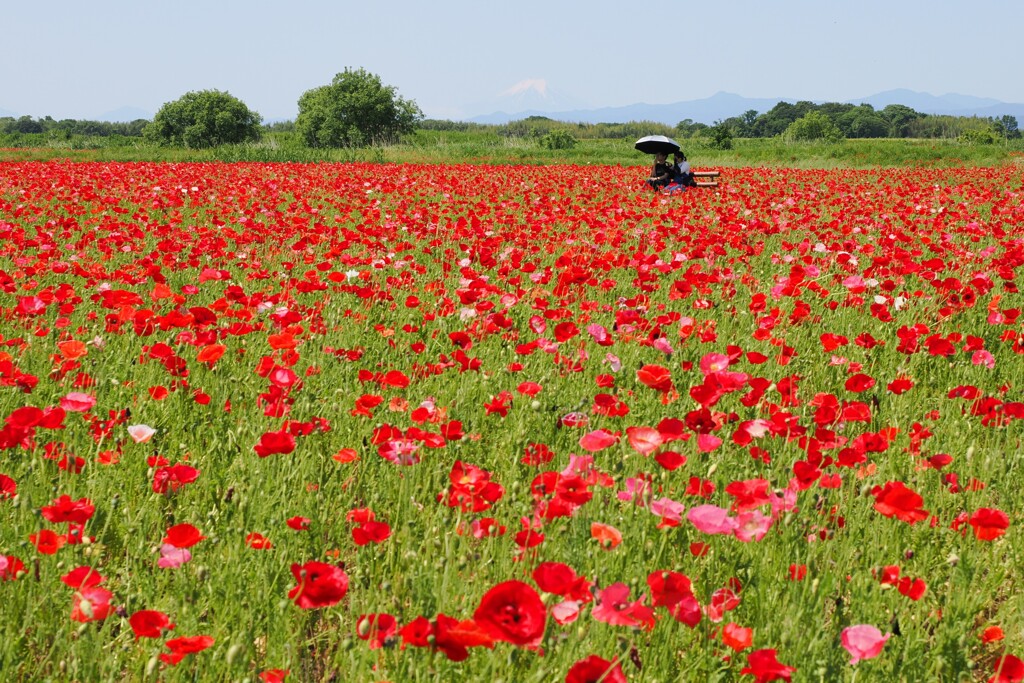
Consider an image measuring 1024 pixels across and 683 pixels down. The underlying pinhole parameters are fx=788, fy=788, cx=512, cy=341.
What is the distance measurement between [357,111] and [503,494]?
191 feet

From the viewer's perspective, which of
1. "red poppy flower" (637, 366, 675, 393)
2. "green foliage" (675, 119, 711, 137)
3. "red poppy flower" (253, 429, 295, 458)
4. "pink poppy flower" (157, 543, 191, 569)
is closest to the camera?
"pink poppy flower" (157, 543, 191, 569)

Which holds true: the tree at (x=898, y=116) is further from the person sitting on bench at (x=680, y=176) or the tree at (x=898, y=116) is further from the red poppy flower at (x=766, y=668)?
the red poppy flower at (x=766, y=668)

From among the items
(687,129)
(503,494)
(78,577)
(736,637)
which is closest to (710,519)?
(736,637)

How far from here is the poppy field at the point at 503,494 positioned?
1.62 meters

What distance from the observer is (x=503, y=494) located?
2.27m

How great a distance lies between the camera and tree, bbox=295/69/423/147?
5666 cm

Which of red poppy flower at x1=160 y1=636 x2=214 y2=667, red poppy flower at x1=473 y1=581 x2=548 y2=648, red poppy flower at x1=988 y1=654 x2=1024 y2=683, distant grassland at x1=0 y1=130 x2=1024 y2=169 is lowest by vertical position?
red poppy flower at x1=988 y1=654 x2=1024 y2=683

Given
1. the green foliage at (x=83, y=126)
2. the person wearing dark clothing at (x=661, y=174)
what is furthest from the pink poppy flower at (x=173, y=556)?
the green foliage at (x=83, y=126)

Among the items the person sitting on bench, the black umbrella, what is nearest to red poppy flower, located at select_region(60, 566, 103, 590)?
the person sitting on bench

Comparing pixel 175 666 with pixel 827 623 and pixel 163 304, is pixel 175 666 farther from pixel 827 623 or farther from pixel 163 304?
pixel 163 304

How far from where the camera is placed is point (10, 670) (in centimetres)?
156

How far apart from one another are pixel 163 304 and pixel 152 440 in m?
1.94

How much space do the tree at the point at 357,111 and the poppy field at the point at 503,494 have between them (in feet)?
179

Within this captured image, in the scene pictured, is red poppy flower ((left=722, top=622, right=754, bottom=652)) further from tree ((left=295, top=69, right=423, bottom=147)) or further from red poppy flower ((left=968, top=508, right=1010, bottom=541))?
tree ((left=295, top=69, right=423, bottom=147))
